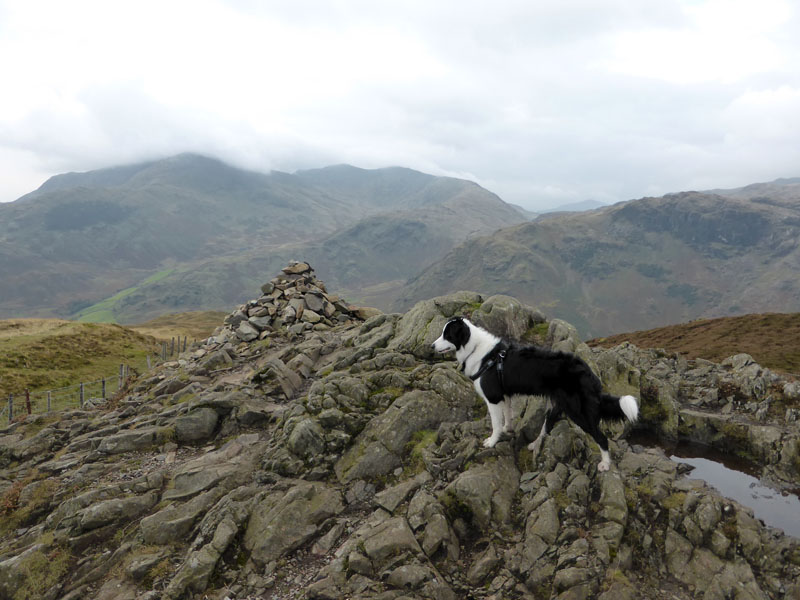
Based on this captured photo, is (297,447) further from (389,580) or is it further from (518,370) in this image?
(518,370)

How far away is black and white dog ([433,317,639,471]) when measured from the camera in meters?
10.3

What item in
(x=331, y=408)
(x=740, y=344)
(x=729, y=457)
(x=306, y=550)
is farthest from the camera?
(x=740, y=344)

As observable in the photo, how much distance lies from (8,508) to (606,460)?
58.4 feet

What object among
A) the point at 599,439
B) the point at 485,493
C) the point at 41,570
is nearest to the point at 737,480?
the point at 599,439

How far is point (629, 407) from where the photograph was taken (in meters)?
9.90

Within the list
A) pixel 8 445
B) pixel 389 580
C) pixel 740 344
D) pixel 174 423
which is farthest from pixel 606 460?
pixel 740 344

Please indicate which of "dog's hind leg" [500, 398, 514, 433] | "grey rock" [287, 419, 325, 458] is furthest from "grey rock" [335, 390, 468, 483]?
"dog's hind leg" [500, 398, 514, 433]

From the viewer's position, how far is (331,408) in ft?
45.2

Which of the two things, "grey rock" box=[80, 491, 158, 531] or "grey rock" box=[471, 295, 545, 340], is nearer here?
"grey rock" box=[80, 491, 158, 531]

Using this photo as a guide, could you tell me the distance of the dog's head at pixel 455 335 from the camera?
1152 cm

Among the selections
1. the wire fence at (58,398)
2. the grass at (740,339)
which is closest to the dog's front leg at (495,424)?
the wire fence at (58,398)

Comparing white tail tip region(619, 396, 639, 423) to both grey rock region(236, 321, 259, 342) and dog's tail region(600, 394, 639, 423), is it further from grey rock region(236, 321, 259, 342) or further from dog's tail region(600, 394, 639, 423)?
grey rock region(236, 321, 259, 342)

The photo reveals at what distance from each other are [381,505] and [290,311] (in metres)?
22.3

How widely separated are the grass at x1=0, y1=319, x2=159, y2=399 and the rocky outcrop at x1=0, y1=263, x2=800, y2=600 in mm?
29869
